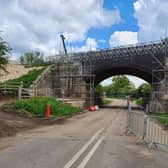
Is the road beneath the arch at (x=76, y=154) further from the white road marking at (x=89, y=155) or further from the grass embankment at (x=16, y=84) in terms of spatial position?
the grass embankment at (x=16, y=84)

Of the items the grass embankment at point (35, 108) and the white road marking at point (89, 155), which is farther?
the grass embankment at point (35, 108)

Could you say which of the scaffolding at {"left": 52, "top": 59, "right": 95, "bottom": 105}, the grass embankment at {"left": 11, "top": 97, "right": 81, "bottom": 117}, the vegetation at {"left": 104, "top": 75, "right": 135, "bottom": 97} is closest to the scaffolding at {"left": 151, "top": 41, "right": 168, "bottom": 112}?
the scaffolding at {"left": 52, "top": 59, "right": 95, "bottom": 105}

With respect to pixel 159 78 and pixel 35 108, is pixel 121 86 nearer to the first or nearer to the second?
pixel 159 78

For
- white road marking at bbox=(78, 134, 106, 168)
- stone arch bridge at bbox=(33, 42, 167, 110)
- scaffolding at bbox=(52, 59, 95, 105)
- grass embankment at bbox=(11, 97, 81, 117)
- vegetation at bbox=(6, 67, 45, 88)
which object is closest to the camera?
white road marking at bbox=(78, 134, 106, 168)

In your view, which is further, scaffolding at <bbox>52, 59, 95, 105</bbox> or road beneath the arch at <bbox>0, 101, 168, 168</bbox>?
scaffolding at <bbox>52, 59, 95, 105</bbox>

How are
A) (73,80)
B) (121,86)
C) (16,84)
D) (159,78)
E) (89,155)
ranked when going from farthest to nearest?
(121,86) → (73,80) → (159,78) → (16,84) → (89,155)

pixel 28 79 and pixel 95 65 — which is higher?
pixel 95 65

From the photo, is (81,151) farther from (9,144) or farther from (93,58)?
(93,58)

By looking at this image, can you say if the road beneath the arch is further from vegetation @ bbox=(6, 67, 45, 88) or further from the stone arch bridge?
the stone arch bridge

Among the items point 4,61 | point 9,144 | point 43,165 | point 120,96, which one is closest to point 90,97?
point 4,61

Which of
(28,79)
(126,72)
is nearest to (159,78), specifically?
(126,72)

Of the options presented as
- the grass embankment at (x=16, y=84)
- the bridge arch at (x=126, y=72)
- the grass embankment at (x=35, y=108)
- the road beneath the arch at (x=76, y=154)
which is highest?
the bridge arch at (x=126, y=72)

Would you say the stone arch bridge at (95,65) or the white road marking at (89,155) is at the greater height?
the stone arch bridge at (95,65)

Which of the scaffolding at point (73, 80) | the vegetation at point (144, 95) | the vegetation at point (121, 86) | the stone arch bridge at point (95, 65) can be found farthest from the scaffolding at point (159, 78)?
the vegetation at point (121, 86)
